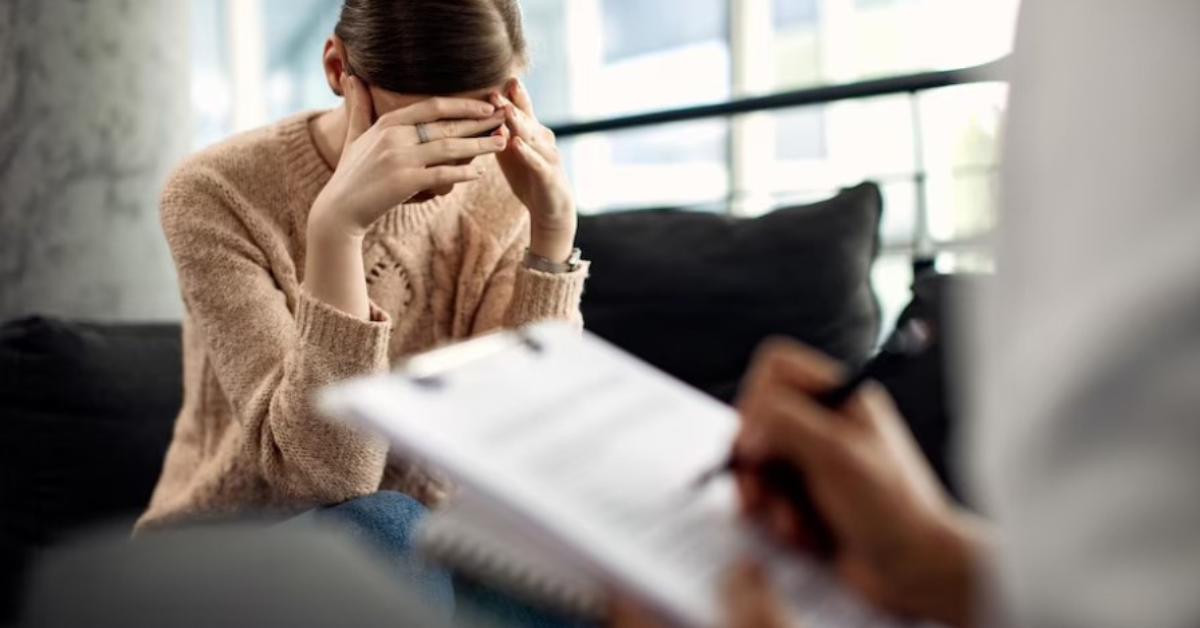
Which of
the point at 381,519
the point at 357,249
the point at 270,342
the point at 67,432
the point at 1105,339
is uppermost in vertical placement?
the point at 1105,339

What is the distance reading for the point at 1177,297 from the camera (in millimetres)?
356

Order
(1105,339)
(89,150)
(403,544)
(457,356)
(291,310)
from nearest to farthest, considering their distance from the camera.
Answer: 1. (1105,339)
2. (457,356)
3. (403,544)
4. (291,310)
5. (89,150)

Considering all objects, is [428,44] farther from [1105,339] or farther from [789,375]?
[1105,339]

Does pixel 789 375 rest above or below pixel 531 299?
above

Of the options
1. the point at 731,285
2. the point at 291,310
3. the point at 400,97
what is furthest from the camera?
the point at 731,285

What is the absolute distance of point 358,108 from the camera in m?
1.19

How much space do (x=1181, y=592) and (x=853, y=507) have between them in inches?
5.1

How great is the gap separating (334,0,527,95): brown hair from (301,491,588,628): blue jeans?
0.44 metres

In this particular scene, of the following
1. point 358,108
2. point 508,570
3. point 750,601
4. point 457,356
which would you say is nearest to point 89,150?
point 358,108

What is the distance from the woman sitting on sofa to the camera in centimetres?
110

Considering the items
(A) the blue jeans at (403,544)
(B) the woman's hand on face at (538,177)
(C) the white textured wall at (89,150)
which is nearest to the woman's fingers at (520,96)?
(B) the woman's hand on face at (538,177)

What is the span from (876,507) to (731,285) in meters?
1.20

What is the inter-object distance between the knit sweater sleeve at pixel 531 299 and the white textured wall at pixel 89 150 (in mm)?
913

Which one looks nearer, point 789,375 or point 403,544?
point 789,375
